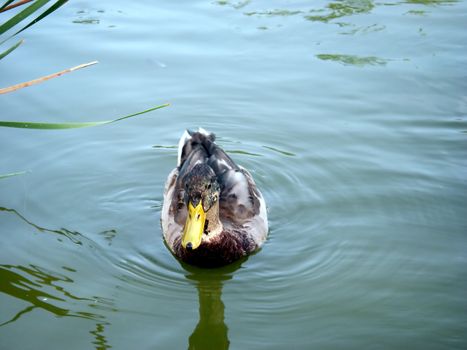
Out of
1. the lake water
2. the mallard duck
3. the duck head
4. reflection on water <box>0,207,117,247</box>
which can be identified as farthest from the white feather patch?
the duck head

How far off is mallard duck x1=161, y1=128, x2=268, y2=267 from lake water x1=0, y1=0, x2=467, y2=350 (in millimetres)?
138

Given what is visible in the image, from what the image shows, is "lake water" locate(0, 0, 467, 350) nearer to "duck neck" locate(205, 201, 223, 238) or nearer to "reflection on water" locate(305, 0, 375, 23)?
"reflection on water" locate(305, 0, 375, 23)

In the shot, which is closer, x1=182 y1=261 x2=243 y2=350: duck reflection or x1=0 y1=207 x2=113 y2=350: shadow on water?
x1=182 y1=261 x2=243 y2=350: duck reflection

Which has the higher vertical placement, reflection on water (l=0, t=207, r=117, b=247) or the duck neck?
the duck neck

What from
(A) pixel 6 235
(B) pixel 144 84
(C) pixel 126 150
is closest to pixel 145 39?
(B) pixel 144 84

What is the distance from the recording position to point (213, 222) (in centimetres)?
618

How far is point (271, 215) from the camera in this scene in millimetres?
6812

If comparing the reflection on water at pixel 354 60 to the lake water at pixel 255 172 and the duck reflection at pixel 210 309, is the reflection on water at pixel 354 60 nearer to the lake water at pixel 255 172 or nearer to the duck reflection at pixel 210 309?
the lake water at pixel 255 172

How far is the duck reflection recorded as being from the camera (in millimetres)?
5215

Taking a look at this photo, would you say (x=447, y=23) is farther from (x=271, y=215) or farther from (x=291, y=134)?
(x=271, y=215)

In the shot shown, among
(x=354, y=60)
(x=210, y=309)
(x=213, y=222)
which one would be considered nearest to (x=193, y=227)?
(x=213, y=222)

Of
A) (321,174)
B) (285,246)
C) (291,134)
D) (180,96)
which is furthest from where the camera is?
(180,96)

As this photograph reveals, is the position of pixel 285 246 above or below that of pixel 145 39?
below

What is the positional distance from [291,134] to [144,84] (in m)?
1.86
